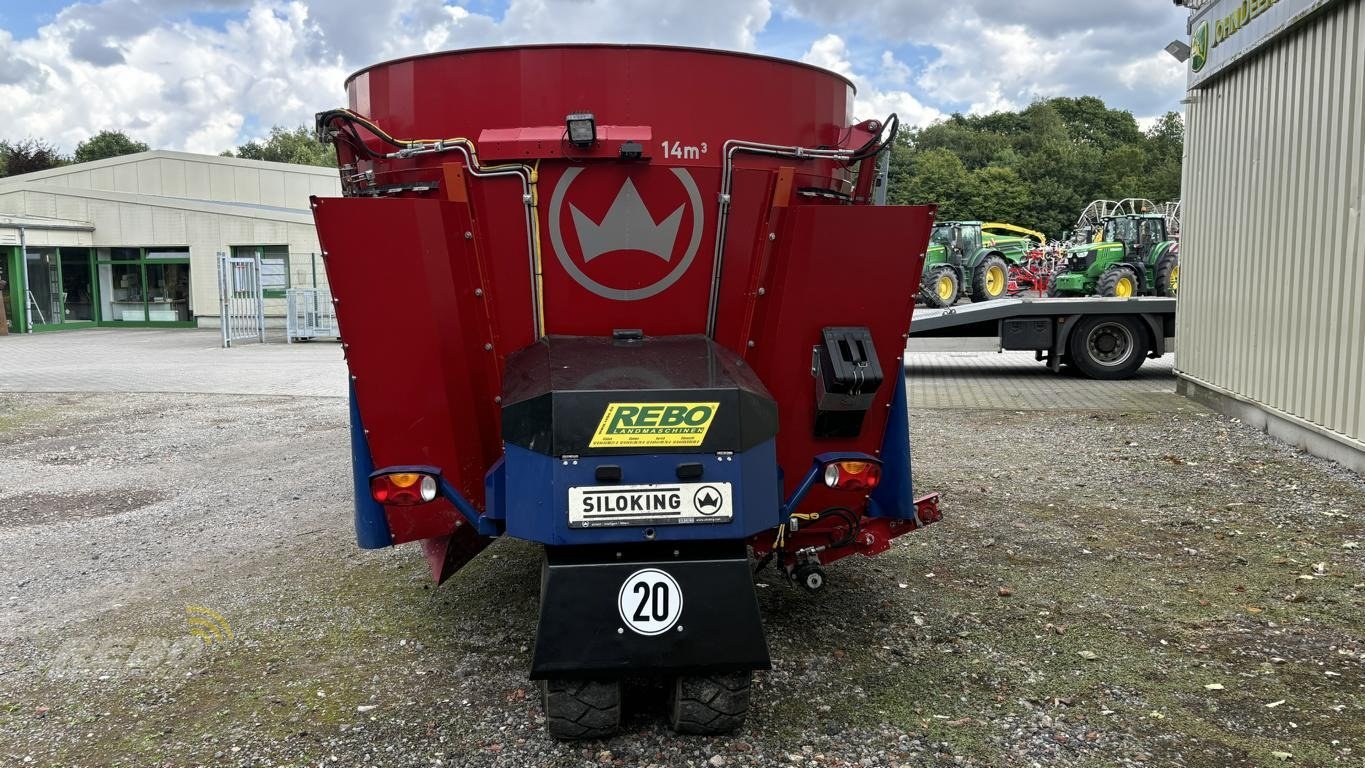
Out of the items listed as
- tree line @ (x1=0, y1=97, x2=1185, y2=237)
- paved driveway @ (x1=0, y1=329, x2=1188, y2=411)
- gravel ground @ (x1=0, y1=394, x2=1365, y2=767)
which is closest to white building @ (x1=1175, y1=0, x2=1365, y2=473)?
gravel ground @ (x1=0, y1=394, x2=1365, y2=767)

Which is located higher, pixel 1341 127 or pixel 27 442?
pixel 1341 127

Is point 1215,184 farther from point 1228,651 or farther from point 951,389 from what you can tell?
point 1228,651

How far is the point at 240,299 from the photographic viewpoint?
22281 mm

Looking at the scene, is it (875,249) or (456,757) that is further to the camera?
(875,249)

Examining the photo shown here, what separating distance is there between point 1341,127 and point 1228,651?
18.7 feet

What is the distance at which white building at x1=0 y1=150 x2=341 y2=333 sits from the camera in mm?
26453

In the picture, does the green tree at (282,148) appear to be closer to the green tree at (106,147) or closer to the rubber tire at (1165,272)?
the green tree at (106,147)

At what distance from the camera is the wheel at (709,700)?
339 cm

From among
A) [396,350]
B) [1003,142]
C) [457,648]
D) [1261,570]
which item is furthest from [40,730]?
[1003,142]

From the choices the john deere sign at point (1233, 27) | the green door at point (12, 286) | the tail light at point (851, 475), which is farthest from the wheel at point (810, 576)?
the green door at point (12, 286)

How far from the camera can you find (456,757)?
3.36 metres

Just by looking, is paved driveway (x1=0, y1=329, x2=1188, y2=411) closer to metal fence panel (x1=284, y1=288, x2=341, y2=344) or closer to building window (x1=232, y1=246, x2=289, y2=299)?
metal fence panel (x1=284, y1=288, x2=341, y2=344)

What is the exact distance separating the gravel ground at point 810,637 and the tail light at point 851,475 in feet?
2.53

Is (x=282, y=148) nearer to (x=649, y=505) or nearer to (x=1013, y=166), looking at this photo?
(x=1013, y=166)
